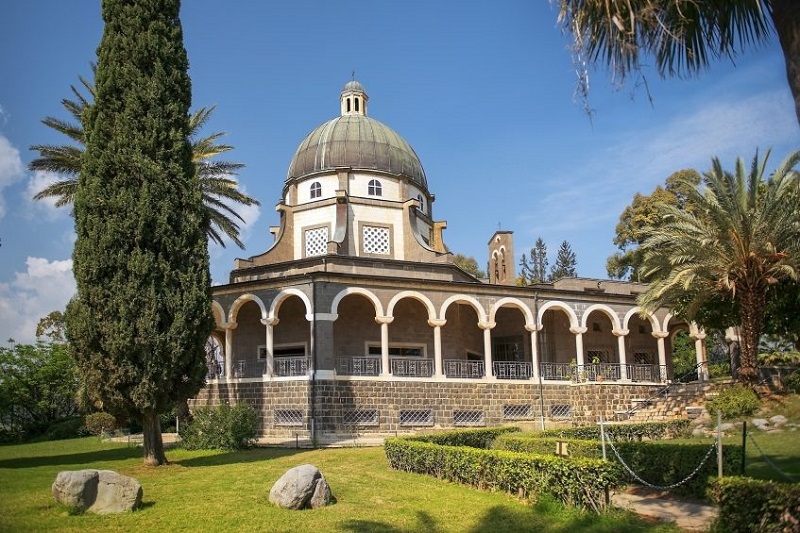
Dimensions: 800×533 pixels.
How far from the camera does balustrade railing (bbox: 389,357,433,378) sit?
2662cm

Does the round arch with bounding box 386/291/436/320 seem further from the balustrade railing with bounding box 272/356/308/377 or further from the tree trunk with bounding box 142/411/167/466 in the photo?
the tree trunk with bounding box 142/411/167/466

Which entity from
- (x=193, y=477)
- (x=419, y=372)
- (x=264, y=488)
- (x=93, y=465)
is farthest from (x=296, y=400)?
(x=264, y=488)

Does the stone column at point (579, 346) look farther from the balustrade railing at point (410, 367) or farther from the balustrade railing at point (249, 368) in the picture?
the balustrade railing at point (249, 368)

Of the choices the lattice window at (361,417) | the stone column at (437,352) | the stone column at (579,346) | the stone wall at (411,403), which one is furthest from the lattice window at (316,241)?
the stone column at (579,346)

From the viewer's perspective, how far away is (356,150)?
33.0 metres

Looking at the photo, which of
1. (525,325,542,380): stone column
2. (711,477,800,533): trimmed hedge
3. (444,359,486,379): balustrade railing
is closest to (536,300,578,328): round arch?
(525,325,542,380): stone column

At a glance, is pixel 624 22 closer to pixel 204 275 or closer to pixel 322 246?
pixel 204 275

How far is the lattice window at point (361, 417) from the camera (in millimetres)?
24625

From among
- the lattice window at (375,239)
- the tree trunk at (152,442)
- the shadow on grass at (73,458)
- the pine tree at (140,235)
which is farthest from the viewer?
the lattice window at (375,239)

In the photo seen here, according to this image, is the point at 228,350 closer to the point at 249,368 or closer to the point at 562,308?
the point at 249,368

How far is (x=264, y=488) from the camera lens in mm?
13195

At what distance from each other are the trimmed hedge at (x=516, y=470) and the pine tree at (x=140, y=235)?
6.08 metres

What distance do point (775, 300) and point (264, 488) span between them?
16774 millimetres

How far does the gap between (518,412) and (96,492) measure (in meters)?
19.6
